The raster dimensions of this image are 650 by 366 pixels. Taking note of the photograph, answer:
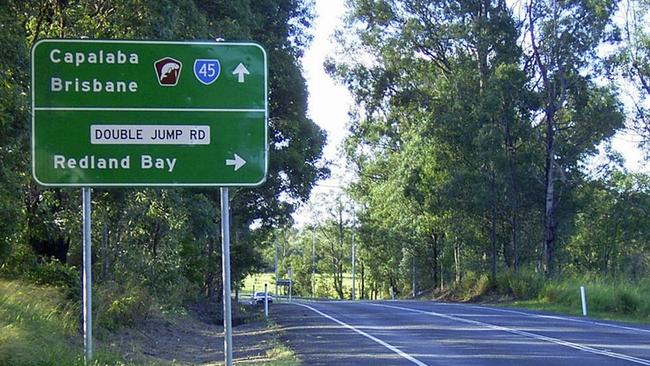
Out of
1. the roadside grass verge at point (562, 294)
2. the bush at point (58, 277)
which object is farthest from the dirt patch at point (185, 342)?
the roadside grass verge at point (562, 294)

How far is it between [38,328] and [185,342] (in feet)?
31.5

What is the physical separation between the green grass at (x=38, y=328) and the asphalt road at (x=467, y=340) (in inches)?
169

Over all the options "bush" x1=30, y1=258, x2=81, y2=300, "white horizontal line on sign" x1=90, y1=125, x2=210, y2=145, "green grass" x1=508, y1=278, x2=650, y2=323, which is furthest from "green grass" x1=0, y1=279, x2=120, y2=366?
"green grass" x1=508, y1=278, x2=650, y2=323

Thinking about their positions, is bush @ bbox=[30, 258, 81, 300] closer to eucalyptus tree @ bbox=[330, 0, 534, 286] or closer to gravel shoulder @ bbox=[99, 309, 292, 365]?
gravel shoulder @ bbox=[99, 309, 292, 365]

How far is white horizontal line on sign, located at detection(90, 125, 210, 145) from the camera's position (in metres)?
8.02

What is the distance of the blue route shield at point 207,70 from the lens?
8.02 meters

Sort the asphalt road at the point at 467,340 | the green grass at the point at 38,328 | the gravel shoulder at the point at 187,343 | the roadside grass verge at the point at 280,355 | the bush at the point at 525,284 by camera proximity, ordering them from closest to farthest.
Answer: the green grass at the point at 38,328, the roadside grass verge at the point at 280,355, the asphalt road at the point at 467,340, the gravel shoulder at the point at 187,343, the bush at the point at 525,284

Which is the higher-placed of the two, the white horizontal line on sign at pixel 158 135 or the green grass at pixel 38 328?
the white horizontal line on sign at pixel 158 135

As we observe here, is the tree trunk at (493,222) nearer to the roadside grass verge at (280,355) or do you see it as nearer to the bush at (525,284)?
the bush at (525,284)

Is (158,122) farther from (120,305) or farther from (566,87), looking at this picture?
(566,87)

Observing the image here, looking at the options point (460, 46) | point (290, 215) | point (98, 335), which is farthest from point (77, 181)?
point (460, 46)

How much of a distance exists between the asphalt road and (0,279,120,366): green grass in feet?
14.1

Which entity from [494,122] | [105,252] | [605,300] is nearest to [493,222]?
[494,122]

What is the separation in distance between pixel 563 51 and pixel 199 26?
1086 inches
